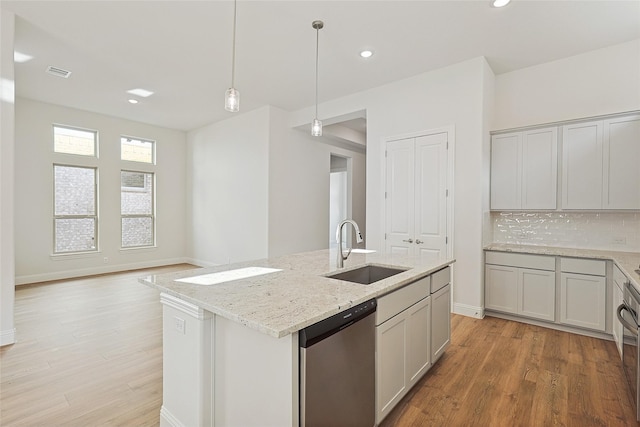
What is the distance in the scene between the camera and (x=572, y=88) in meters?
3.70

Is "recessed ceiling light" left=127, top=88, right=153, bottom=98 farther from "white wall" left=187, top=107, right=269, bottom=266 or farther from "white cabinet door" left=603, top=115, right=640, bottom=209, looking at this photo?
"white cabinet door" left=603, top=115, right=640, bottom=209

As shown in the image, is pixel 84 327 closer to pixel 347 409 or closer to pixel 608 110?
pixel 347 409

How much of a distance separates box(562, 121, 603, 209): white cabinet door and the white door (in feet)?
4.15

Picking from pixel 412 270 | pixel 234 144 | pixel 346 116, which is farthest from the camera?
pixel 234 144

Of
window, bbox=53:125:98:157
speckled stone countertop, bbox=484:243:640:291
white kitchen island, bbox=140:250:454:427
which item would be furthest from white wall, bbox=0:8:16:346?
speckled stone countertop, bbox=484:243:640:291

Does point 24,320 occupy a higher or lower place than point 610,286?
lower

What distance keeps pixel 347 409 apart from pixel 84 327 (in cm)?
343

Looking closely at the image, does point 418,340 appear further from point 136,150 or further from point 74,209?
point 136,150

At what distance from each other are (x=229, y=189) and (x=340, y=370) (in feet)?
18.3

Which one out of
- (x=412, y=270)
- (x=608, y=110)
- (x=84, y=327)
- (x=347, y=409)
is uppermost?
(x=608, y=110)

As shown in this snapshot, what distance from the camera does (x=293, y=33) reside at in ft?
10.8

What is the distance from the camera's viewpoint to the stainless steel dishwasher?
51.1 inches

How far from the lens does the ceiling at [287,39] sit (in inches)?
114

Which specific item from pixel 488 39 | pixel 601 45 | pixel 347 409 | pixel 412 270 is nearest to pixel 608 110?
pixel 601 45
